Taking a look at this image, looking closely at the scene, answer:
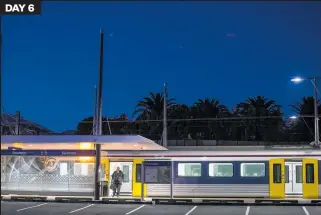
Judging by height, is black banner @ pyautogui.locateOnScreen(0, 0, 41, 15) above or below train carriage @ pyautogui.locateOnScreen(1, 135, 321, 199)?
above

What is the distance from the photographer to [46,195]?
2772 cm

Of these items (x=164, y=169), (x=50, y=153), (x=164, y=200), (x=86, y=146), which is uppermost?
(x=86, y=146)

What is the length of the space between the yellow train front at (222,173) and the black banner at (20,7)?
15830mm

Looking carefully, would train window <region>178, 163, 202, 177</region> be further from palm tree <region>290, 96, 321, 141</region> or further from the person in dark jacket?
palm tree <region>290, 96, 321, 141</region>

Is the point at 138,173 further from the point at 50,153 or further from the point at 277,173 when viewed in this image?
the point at 277,173

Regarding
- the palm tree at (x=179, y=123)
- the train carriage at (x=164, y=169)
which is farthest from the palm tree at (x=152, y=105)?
the train carriage at (x=164, y=169)

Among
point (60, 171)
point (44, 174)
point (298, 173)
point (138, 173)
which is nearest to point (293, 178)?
point (298, 173)

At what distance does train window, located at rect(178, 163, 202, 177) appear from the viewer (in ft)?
89.4

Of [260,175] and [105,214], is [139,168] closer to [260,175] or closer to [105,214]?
[260,175]

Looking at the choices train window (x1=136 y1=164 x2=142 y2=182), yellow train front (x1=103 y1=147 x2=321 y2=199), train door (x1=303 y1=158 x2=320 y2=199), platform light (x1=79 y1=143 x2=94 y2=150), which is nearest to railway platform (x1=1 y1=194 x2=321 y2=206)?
yellow train front (x1=103 y1=147 x2=321 y2=199)

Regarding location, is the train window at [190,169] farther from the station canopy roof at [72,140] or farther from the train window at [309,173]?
the train window at [309,173]

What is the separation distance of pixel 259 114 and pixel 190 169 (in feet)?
123

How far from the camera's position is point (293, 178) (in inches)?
1028

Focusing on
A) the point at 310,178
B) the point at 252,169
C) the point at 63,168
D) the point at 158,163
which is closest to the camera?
the point at 158,163
